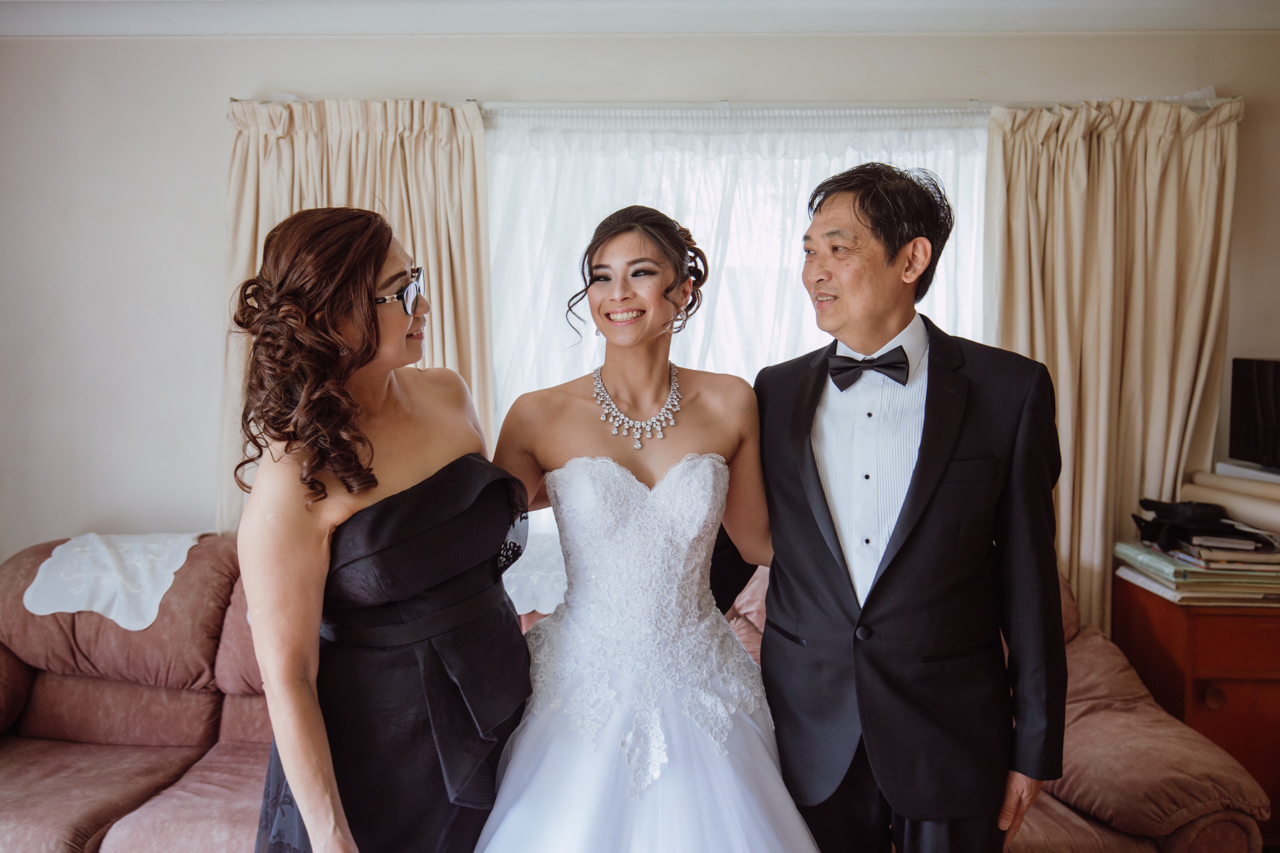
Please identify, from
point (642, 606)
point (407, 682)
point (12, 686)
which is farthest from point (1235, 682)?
point (12, 686)

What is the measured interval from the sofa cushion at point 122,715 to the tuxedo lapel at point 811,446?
2.53 m

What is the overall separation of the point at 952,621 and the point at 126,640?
2.84 m

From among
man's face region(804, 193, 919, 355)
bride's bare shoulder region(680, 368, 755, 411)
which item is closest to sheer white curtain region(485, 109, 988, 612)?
bride's bare shoulder region(680, 368, 755, 411)

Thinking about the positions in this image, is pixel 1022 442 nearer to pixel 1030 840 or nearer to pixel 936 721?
pixel 936 721

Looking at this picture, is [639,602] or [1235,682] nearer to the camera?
[639,602]

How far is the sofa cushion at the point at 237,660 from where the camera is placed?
279cm

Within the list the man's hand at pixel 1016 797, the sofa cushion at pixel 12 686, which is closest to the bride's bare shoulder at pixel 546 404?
the man's hand at pixel 1016 797

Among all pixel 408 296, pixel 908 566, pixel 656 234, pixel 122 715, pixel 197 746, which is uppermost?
pixel 656 234

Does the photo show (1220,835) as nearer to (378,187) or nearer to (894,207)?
(894,207)

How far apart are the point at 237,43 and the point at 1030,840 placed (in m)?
4.14

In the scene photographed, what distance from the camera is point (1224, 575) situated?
8.79 feet

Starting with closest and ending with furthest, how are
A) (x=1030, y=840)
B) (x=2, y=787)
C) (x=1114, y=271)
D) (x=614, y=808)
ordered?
1. (x=614, y=808)
2. (x=1030, y=840)
3. (x=2, y=787)
4. (x=1114, y=271)

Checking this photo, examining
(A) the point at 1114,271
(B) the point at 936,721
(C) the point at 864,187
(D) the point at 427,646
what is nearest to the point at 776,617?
(B) the point at 936,721

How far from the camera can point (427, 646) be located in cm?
139
